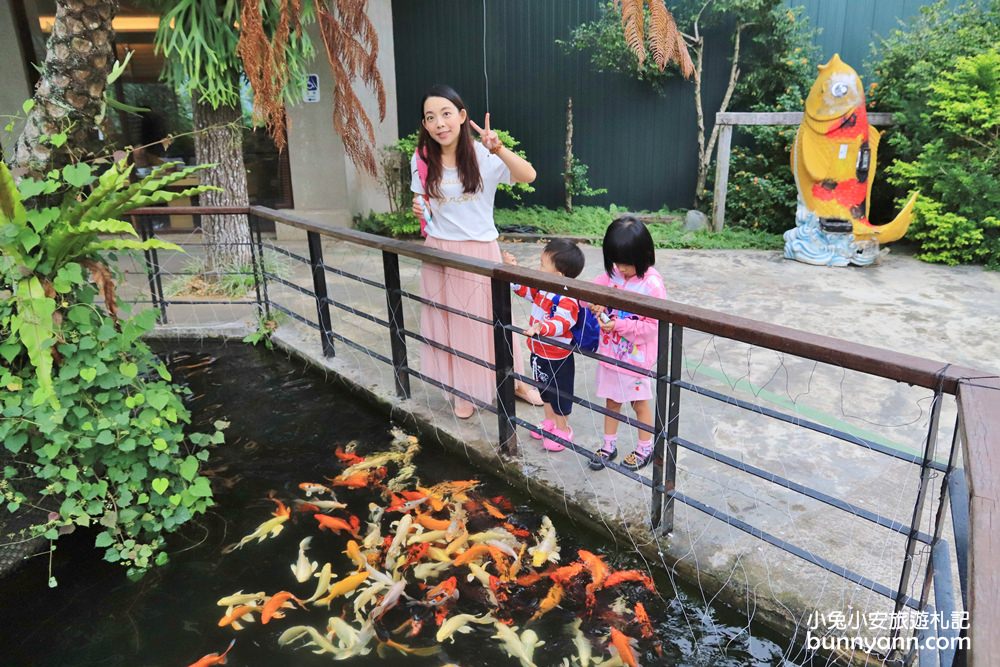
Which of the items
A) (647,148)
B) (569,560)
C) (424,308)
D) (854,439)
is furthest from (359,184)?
(854,439)

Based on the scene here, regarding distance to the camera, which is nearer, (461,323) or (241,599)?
(241,599)

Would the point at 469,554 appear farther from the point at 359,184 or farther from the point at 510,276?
the point at 359,184

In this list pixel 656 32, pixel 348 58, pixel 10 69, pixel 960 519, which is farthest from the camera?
pixel 10 69

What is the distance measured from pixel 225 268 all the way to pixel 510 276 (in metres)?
4.36

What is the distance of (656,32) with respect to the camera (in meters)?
1.59

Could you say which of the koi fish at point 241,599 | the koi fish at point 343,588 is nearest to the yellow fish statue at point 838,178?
the koi fish at point 343,588

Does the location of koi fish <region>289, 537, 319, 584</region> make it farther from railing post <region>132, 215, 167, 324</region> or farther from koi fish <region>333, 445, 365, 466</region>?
railing post <region>132, 215, 167, 324</region>

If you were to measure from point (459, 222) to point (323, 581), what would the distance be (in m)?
1.66

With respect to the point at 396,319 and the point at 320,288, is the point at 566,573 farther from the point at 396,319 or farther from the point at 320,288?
the point at 320,288

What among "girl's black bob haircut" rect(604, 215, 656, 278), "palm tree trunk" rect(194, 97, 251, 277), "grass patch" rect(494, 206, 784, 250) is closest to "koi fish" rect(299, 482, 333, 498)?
"girl's black bob haircut" rect(604, 215, 656, 278)

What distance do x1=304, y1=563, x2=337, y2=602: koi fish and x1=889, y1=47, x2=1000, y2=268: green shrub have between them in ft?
20.5

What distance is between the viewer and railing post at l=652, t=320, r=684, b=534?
2.27 meters

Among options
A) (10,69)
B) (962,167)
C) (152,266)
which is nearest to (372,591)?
(152,266)

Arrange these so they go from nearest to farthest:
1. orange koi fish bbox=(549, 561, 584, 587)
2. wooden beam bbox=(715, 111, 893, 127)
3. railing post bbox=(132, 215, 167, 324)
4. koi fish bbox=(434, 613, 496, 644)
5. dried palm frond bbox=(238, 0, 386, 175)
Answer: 1. dried palm frond bbox=(238, 0, 386, 175)
2. koi fish bbox=(434, 613, 496, 644)
3. orange koi fish bbox=(549, 561, 584, 587)
4. railing post bbox=(132, 215, 167, 324)
5. wooden beam bbox=(715, 111, 893, 127)
